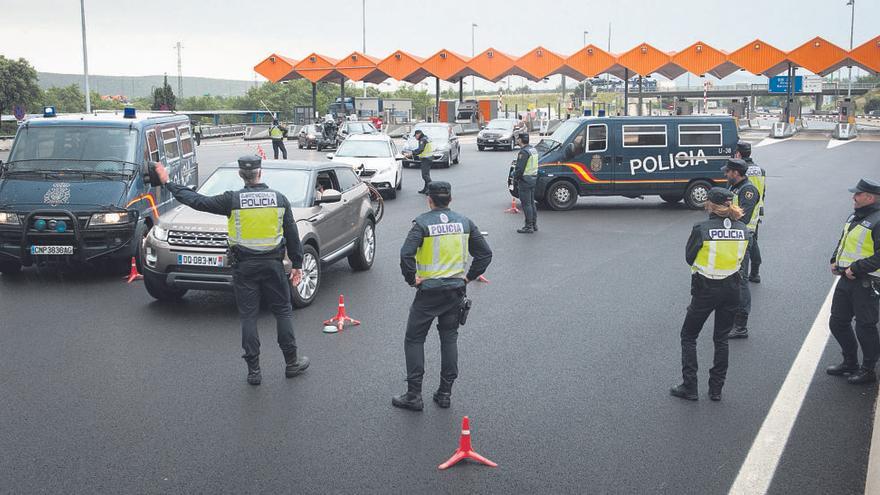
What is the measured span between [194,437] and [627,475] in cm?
293

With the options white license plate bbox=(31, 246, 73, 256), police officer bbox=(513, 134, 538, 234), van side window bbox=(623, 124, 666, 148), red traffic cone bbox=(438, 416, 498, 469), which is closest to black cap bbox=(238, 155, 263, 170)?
red traffic cone bbox=(438, 416, 498, 469)

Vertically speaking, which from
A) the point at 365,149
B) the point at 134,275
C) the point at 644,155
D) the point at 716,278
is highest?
the point at 365,149

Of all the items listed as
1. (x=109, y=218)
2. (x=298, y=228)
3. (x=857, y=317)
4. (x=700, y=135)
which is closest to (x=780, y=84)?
(x=700, y=135)

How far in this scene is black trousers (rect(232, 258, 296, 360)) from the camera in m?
6.84

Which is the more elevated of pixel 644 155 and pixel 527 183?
pixel 644 155

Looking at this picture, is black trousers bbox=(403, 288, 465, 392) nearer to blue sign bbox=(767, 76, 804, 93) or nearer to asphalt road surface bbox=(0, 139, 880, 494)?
asphalt road surface bbox=(0, 139, 880, 494)

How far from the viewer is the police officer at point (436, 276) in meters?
6.17

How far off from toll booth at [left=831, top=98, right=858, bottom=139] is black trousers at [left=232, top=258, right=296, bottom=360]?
48.8 meters

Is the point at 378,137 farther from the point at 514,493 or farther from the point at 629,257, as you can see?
the point at 514,493

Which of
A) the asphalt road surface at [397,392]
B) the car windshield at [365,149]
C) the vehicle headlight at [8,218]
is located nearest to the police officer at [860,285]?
the asphalt road surface at [397,392]

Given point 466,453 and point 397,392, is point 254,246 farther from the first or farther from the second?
point 466,453

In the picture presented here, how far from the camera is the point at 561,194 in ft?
61.8

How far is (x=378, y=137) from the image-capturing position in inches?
892

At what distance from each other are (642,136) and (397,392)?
13.3 metres
